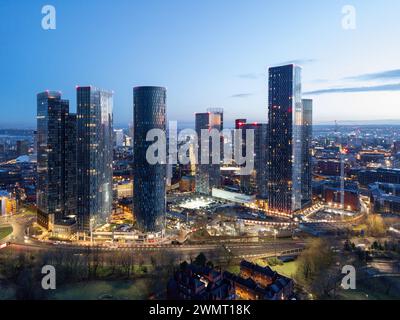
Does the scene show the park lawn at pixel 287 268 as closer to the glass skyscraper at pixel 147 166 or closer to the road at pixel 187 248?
the road at pixel 187 248

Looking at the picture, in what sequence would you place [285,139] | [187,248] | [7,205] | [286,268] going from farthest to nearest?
[285,139], [7,205], [187,248], [286,268]

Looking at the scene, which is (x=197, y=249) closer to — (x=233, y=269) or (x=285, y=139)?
(x=233, y=269)

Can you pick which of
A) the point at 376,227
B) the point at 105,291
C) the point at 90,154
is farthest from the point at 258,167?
the point at 105,291
